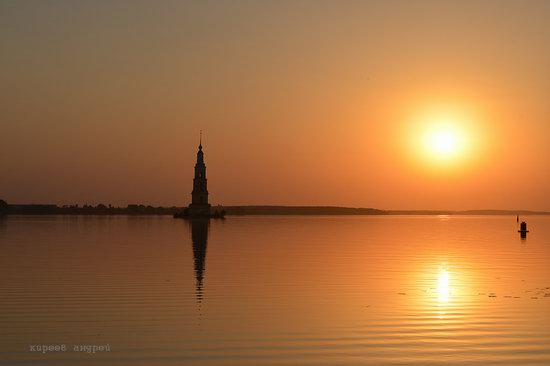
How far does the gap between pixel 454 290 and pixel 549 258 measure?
24069 mm

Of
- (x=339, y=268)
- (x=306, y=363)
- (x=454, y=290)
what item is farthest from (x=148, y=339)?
(x=339, y=268)

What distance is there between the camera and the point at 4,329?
2197 cm

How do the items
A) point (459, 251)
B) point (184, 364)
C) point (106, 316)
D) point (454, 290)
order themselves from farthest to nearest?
point (459, 251) < point (454, 290) < point (106, 316) < point (184, 364)

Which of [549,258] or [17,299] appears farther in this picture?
[549,258]

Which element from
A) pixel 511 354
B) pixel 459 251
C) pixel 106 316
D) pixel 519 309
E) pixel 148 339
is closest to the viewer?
pixel 511 354

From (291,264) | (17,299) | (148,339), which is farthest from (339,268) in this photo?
(148,339)

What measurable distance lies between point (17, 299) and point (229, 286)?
970cm

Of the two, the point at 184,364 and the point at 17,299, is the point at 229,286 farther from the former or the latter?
the point at 184,364

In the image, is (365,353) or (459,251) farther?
(459,251)

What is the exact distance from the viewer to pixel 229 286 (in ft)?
113

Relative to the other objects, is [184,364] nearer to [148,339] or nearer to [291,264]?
[148,339]

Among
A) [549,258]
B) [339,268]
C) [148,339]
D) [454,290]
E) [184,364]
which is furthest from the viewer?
[549,258]

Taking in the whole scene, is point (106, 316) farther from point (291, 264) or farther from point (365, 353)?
point (291, 264)

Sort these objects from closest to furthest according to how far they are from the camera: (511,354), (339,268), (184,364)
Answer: (184,364) → (511,354) → (339,268)
